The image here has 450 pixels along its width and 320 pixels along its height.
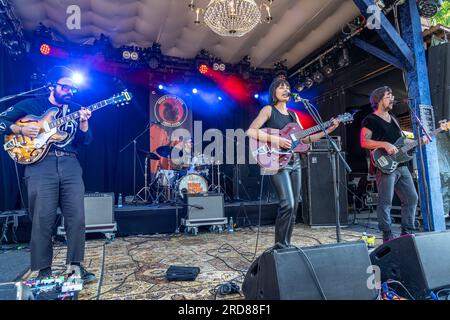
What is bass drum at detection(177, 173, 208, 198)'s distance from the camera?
626cm

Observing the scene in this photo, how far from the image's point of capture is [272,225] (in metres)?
6.18

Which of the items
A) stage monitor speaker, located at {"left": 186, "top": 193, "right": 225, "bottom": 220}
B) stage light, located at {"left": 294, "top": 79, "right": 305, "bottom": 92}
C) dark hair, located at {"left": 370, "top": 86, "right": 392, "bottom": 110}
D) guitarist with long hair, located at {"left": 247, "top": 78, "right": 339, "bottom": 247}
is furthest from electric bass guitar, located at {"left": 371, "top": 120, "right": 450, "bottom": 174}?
stage light, located at {"left": 294, "top": 79, "right": 305, "bottom": 92}

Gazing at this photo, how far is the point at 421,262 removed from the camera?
1969 millimetres

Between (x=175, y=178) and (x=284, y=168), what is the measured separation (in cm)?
456

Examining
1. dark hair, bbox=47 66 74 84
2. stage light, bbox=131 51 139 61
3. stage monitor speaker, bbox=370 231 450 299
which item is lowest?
stage monitor speaker, bbox=370 231 450 299

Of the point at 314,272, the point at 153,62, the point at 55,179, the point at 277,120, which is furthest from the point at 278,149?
the point at 153,62

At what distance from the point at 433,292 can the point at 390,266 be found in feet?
0.98

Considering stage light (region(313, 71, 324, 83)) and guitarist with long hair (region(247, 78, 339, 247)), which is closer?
guitarist with long hair (region(247, 78, 339, 247))

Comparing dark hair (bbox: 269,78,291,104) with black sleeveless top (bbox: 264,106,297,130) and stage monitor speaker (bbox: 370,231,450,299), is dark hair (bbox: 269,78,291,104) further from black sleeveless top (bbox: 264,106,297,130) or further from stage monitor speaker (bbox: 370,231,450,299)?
stage monitor speaker (bbox: 370,231,450,299)

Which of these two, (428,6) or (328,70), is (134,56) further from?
(428,6)

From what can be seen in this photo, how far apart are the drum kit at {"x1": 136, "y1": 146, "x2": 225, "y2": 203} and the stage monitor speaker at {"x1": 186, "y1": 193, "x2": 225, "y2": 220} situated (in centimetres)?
60
